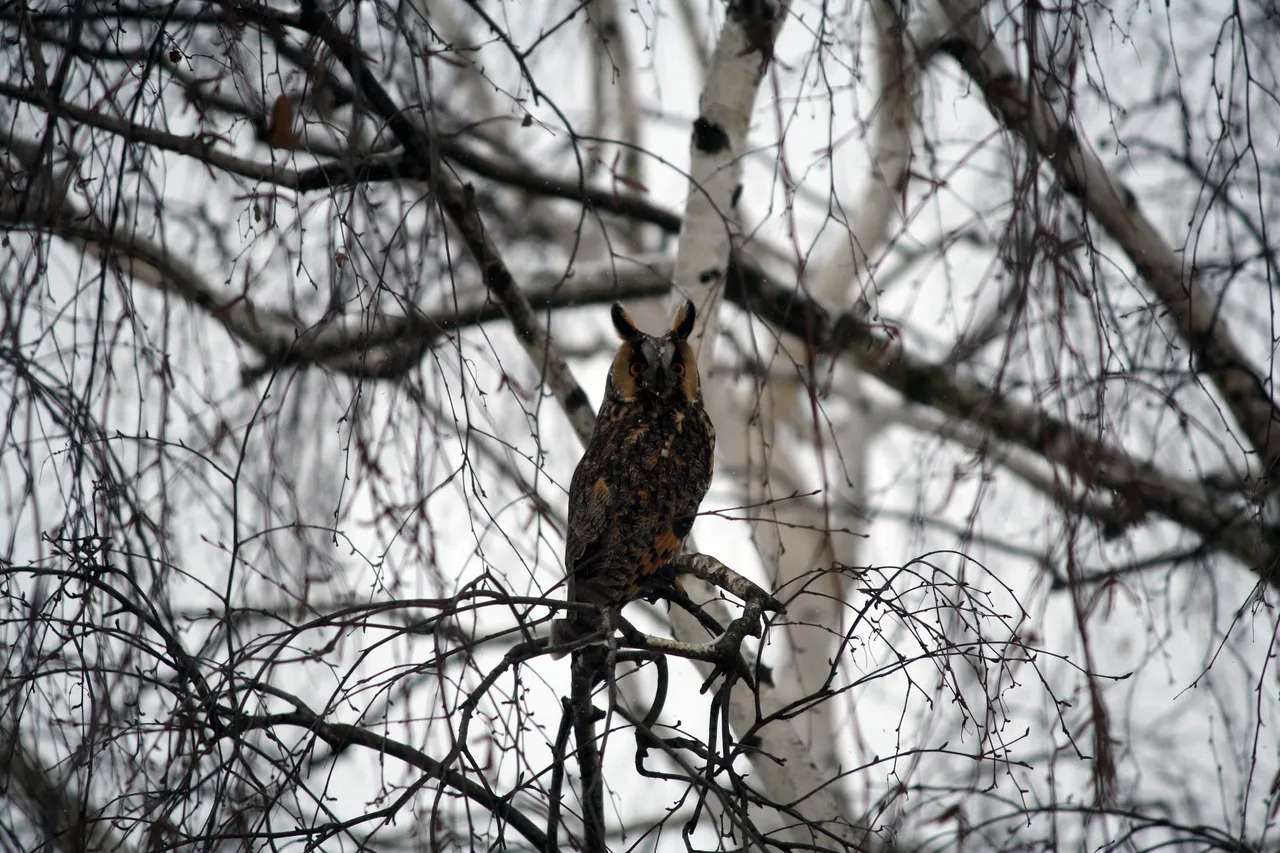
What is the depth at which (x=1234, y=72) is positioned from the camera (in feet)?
6.18

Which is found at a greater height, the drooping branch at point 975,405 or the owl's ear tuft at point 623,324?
the drooping branch at point 975,405

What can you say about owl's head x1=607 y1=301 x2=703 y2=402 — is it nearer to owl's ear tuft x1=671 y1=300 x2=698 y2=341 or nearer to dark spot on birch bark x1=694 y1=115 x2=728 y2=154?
owl's ear tuft x1=671 y1=300 x2=698 y2=341

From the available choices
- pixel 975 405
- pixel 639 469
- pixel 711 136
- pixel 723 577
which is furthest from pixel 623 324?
pixel 975 405

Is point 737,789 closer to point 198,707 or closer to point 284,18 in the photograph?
point 198,707

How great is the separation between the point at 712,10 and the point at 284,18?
1092mm

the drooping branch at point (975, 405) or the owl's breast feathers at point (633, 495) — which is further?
the drooping branch at point (975, 405)

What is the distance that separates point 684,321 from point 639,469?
415 millimetres

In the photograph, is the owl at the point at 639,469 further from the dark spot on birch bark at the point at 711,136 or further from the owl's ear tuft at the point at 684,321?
the dark spot on birch bark at the point at 711,136

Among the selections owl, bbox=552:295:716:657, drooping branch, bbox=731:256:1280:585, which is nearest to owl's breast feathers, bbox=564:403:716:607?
owl, bbox=552:295:716:657

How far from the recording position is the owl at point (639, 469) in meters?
2.46

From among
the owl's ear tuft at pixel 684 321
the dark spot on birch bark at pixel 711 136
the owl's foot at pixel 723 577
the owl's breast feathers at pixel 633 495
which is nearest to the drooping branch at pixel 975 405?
the dark spot on birch bark at pixel 711 136

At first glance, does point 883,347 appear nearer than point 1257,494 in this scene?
No

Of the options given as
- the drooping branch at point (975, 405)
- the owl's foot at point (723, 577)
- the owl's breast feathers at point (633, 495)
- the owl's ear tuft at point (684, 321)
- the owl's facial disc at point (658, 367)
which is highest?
the drooping branch at point (975, 405)

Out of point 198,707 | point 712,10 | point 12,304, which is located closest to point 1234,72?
point 712,10
